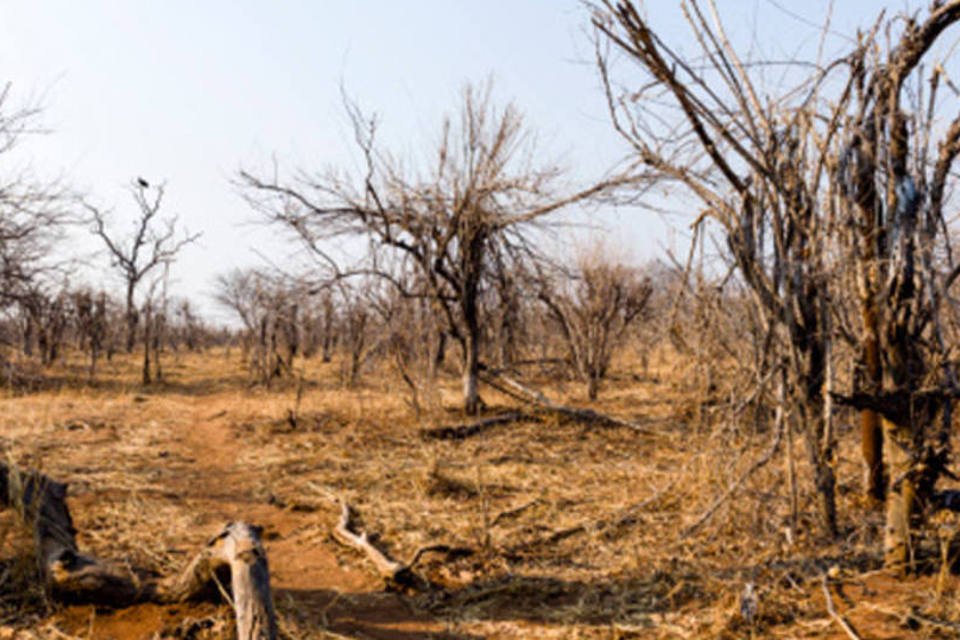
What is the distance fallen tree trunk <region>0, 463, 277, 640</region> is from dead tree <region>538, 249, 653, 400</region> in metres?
8.13

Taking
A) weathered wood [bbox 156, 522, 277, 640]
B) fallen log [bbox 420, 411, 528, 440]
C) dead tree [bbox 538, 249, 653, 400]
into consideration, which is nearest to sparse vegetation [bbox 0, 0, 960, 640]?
weathered wood [bbox 156, 522, 277, 640]

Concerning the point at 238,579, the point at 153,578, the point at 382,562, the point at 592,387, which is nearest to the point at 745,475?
the point at 382,562

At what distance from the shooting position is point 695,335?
4961 mm

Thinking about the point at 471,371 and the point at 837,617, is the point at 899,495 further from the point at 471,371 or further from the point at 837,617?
the point at 471,371

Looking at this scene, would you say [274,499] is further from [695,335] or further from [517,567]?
[695,335]

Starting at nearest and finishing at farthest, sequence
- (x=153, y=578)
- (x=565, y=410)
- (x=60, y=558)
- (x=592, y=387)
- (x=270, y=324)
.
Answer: (x=60, y=558) → (x=153, y=578) → (x=565, y=410) → (x=592, y=387) → (x=270, y=324)

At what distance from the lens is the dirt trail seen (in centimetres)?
386

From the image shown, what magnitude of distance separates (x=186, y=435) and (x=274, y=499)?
517 centimetres

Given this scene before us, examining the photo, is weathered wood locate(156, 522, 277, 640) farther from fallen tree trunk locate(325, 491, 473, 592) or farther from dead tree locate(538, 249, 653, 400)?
dead tree locate(538, 249, 653, 400)

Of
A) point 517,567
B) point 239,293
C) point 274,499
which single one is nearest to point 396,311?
point 274,499

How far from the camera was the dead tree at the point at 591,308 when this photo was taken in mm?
12656

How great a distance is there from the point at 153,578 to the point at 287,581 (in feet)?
2.75

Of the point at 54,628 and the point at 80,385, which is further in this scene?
the point at 80,385

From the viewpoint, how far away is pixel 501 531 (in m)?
5.73
